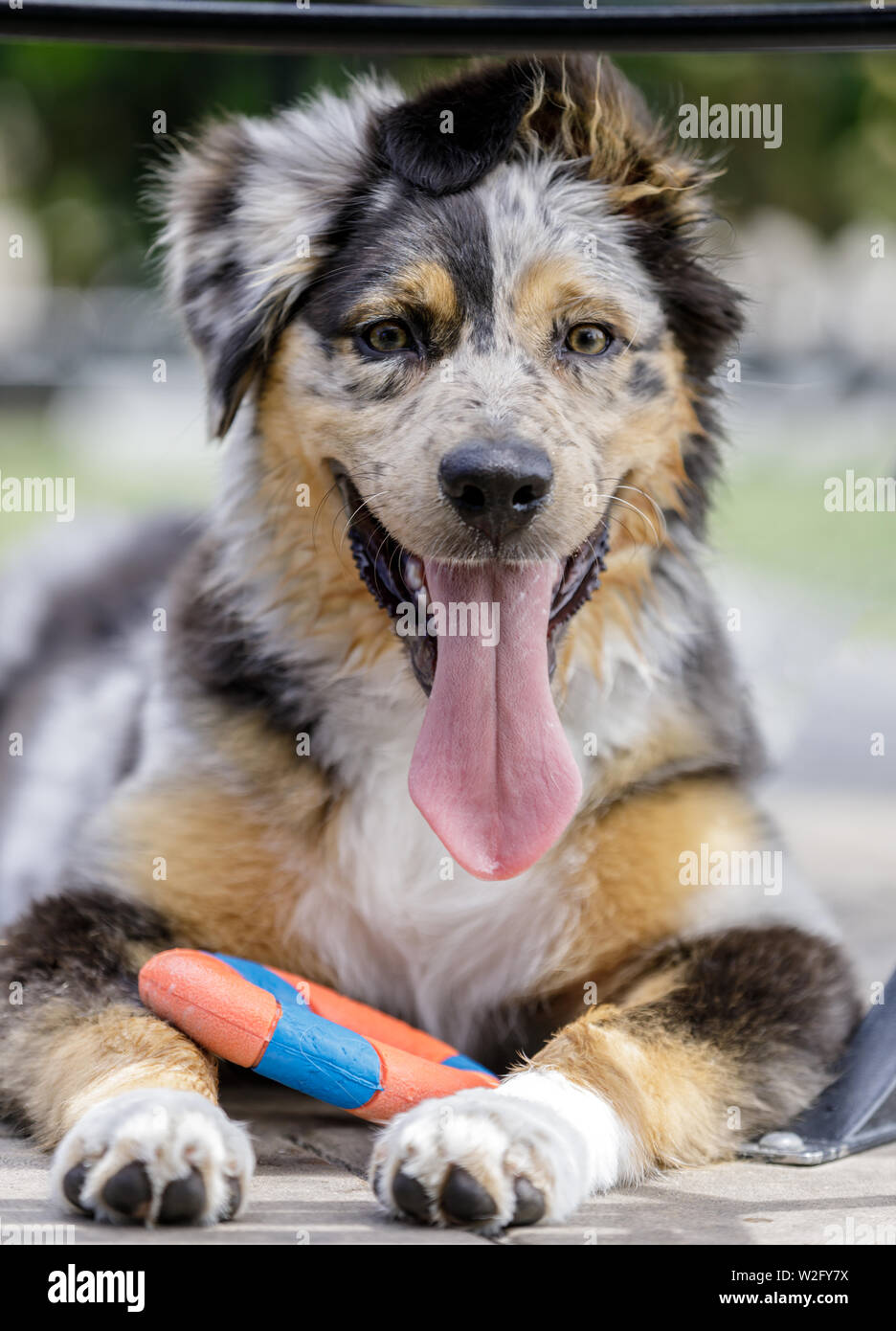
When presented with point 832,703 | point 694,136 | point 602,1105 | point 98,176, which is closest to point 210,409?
point 694,136

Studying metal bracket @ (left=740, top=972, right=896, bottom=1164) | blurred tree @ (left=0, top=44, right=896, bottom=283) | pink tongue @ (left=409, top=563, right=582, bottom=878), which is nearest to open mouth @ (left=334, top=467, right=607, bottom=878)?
pink tongue @ (left=409, top=563, right=582, bottom=878)

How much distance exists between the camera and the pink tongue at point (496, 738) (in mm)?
3539

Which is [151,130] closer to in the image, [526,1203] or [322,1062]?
[322,1062]

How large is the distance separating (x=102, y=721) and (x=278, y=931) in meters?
1.76

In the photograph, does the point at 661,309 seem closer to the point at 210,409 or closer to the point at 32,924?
the point at 210,409

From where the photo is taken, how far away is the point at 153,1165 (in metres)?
2.72

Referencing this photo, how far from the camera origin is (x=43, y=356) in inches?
1127

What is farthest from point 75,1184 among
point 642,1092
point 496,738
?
point 496,738

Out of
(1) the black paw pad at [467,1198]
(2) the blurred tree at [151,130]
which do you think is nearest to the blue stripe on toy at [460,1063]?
(1) the black paw pad at [467,1198]

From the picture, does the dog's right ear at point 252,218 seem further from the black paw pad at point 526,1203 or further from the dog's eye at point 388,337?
the black paw pad at point 526,1203

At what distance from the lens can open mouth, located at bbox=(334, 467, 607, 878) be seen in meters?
3.55

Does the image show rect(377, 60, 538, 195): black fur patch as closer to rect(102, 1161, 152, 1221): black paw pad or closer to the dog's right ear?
the dog's right ear

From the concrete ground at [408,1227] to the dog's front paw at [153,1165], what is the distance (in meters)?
0.04
